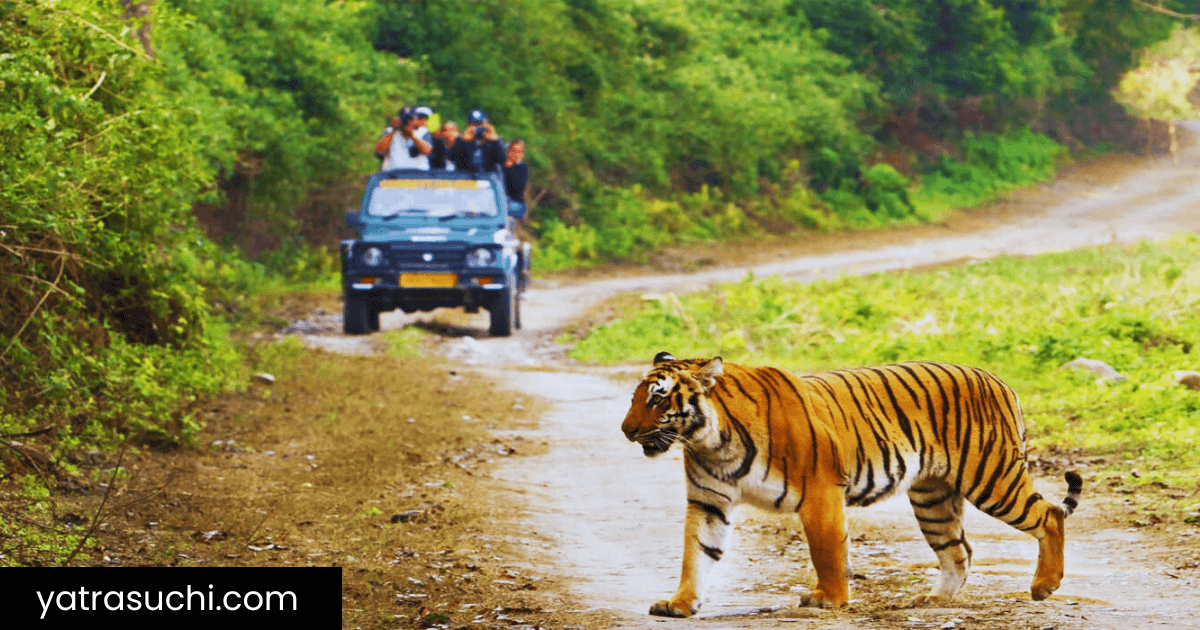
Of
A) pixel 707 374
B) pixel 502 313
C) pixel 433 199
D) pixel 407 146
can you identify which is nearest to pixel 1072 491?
pixel 707 374

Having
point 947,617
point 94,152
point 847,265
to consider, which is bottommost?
point 847,265

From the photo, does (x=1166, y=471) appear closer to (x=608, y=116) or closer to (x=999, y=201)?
(x=608, y=116)

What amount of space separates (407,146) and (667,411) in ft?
53.4

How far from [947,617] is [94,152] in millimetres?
7343

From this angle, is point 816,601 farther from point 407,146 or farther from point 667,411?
point 407,146

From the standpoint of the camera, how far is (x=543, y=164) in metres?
32.8

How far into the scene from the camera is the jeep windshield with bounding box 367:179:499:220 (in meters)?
20.1

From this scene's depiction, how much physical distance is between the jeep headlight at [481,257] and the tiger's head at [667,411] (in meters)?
13.4

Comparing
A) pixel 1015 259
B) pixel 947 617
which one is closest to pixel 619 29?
pixel 1015 259

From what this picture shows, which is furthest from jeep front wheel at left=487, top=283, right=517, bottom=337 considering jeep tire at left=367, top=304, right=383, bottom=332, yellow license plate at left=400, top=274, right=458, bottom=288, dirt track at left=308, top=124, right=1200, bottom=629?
dirt track at left=308, top=124, right=1200, bottom=629

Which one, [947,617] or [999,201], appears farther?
[999,201]

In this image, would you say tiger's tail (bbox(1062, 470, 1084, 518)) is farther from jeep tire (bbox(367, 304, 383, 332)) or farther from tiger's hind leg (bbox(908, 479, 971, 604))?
jeep tire (bbox(367, 304, 383, 332))

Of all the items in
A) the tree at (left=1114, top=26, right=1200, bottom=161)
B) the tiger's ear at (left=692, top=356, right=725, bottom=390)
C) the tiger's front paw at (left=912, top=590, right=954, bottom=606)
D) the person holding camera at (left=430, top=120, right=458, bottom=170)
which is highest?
the tree at (left=1114, top=26, right=1200, bottom=161)

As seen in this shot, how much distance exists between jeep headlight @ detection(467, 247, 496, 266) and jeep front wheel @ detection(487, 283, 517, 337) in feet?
1.93
